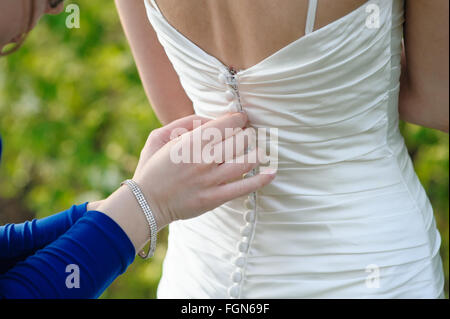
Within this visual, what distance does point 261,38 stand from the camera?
42.2 inches

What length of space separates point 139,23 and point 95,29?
1.54m

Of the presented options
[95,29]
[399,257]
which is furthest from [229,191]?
[95,29]

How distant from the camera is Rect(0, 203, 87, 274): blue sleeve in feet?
3.45

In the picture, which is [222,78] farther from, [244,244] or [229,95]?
[244,244]

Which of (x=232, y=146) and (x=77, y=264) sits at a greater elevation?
(x=232, y=146)

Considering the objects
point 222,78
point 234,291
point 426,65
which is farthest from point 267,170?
point 426,65

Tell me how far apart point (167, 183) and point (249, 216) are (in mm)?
298

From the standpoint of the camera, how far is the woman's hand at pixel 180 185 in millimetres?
973

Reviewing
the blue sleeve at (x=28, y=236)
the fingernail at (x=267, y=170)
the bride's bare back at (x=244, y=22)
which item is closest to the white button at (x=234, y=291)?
the fingernail at (x=267, y=170)

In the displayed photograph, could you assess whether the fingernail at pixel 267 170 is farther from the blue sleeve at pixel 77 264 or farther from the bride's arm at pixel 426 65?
the bride's arm at pixel 426 65

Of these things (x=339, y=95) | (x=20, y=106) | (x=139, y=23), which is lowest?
(x=20, y=106)
